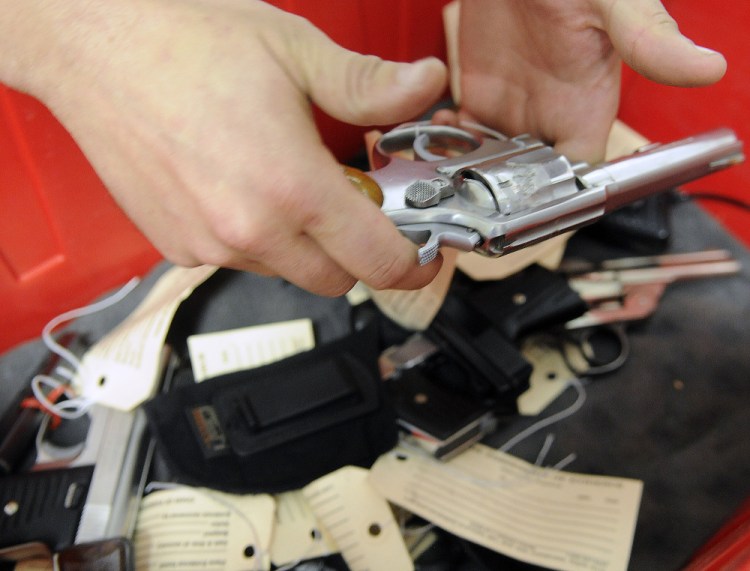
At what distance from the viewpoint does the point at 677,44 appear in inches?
18.4

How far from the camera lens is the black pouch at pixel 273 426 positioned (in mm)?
624

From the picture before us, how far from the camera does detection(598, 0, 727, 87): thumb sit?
0.47 meters

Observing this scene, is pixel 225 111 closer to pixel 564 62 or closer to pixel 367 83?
pixel 367 83

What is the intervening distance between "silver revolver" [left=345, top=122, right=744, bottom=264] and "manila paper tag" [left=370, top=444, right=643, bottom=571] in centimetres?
28

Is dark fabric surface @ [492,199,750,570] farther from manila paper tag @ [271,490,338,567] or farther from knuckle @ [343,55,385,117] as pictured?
knuckle @ [343,55,385,117]

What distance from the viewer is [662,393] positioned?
0.73 meters

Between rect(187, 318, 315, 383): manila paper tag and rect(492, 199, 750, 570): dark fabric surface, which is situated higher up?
rect(187, 318, 315, 383): manila paper tag

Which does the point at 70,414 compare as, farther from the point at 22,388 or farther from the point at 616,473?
the point at 616,473

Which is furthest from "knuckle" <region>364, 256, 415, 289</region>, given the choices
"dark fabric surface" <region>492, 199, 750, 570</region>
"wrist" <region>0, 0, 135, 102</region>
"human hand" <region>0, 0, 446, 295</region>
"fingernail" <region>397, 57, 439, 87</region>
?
"dark fabric surface" <region>492, 199, 750, 570</region>

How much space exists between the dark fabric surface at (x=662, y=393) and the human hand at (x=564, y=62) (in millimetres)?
250

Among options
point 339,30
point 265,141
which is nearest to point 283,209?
point 265,141

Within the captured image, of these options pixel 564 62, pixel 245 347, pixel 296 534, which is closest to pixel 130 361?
pixel 245 347

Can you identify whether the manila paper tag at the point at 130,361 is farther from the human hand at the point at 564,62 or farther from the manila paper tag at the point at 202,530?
the human hand at the point at 564,62

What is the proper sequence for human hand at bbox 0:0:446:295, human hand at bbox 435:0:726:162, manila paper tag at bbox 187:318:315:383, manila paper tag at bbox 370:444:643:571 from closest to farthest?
human hand at bbox 0:0:446:295 < human hand at bbox 435:0:726:162 < manila paper tag at bbox 370:444:643:571 < manila paper tag at bbox 187:318:315:383
